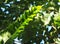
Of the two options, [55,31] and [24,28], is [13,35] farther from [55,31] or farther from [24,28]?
[55,31]

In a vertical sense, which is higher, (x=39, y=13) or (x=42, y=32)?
(x=39, y=13)

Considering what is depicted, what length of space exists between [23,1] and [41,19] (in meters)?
0.58

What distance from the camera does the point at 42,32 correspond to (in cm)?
246

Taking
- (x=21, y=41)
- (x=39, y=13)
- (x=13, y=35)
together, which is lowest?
(x=21, y=41)

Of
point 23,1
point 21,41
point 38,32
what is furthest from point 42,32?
point 23,1

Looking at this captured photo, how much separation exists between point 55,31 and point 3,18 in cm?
63

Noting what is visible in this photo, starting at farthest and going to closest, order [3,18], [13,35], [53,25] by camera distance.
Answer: [3,18]
[53,25]
[13,35]

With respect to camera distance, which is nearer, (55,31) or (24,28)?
(24,28)

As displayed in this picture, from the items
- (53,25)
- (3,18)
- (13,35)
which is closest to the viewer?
(13,35)

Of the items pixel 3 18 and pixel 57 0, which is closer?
pixel 57 0

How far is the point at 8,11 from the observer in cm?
275

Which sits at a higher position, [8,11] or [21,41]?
[8,11]

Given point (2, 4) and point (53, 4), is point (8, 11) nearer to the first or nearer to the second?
point (2, 4)

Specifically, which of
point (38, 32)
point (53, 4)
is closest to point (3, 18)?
point (38, 32)
